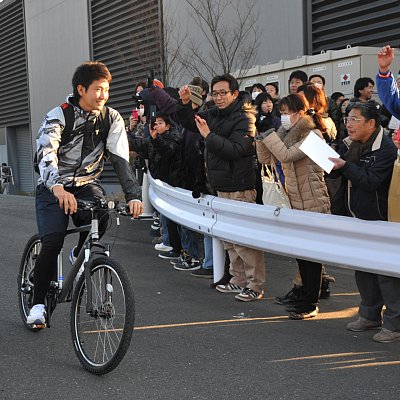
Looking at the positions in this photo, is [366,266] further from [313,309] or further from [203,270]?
[203,270]

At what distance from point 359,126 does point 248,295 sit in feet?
6.50

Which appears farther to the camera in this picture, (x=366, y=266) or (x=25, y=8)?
(x=25, y=8)

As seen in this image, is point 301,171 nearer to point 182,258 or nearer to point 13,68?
point 182,258

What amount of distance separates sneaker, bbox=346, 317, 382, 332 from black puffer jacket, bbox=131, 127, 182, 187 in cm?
347

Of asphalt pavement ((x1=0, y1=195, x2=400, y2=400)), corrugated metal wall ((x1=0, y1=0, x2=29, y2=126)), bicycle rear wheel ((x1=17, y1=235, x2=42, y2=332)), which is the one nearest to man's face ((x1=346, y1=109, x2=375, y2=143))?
asphalt pavement ((x1=0, y1=195, x2=400, y2=400))

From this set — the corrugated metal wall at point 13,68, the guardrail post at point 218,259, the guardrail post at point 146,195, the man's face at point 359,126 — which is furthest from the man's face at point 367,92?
the corrugated metal wall at point 13,68

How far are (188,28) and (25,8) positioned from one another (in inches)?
562

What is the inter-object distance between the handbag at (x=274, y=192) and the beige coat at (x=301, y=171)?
0.29ft

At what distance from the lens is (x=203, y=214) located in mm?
6738

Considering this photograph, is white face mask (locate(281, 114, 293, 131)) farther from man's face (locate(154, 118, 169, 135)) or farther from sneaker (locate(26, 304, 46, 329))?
sneaker (locate(26, 304, 46, 329))

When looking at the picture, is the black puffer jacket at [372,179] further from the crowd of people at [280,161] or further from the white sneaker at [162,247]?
the white sneaker at [162,247]

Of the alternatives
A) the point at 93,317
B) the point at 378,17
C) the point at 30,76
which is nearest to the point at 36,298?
the point at 93,317

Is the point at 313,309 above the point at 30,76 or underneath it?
underneath

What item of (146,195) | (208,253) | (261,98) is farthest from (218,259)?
(146,195)
